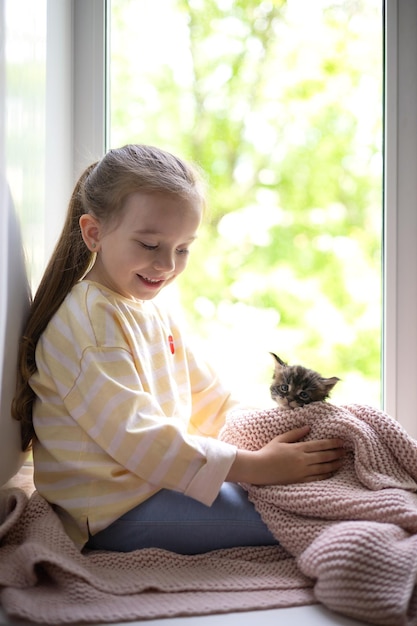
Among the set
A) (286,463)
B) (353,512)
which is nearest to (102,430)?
(286,463)

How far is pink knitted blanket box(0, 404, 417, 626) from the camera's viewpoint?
960 mm

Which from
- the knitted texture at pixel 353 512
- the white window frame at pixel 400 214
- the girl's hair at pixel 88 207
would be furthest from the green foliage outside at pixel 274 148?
the knitted texture at pixel 353 512

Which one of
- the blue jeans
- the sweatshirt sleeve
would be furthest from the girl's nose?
the blue jeans

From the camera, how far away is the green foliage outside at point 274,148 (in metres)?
1.68

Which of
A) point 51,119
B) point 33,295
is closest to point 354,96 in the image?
point 51,119

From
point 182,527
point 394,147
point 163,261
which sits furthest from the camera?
point 394,147

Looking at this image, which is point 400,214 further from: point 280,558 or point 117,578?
point 117,578

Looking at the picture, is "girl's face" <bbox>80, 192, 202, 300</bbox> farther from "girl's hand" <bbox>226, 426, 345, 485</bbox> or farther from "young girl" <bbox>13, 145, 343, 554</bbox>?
"girl's hand" <bbox>226, 426, 345, 485</bbox>

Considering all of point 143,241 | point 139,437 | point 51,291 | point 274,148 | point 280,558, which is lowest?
point 280,558

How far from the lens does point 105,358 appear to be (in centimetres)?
119

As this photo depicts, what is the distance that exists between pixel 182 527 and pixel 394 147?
1.08 m

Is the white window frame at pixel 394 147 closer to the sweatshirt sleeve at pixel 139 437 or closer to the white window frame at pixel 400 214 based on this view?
the white window frame at pixel 400 214

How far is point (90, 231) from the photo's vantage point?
1.31 metres

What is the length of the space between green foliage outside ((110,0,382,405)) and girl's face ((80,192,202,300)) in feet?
1.35
